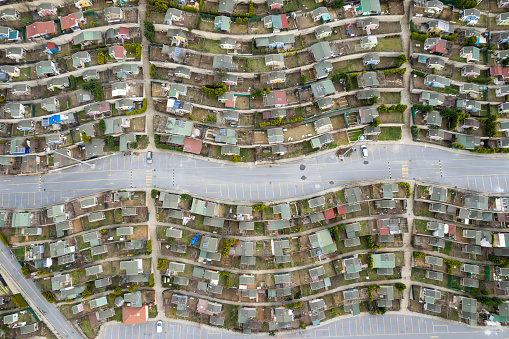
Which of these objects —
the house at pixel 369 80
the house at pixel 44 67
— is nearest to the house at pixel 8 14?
the house at pixel 44 67

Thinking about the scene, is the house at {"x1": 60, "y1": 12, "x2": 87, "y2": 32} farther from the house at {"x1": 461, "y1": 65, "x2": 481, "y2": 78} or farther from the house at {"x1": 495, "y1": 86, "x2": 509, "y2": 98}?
the house at {"x1": 495, "y1": 86, "x2": 509, "y2": 98}

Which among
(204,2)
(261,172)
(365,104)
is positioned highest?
(204,2)

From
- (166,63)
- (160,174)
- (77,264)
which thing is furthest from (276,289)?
(166,63)

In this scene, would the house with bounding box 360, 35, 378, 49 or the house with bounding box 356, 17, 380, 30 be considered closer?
the house with bounding box 360, 35, 378, 49

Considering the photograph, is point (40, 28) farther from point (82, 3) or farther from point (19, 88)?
point (19, 88)

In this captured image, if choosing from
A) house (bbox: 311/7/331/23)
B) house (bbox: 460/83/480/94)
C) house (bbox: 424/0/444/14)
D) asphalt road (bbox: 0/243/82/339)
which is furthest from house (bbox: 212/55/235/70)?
asphalt road (bbox: 0/243/82/339)

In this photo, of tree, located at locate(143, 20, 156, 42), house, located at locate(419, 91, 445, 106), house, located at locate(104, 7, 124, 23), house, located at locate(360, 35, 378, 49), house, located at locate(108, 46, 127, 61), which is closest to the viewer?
tree, located at locate(143, 20, 156, 42)

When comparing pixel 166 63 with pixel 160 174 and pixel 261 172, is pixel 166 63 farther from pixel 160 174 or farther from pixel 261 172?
pixel 261 172

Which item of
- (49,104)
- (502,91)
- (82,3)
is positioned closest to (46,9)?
(82,3)
